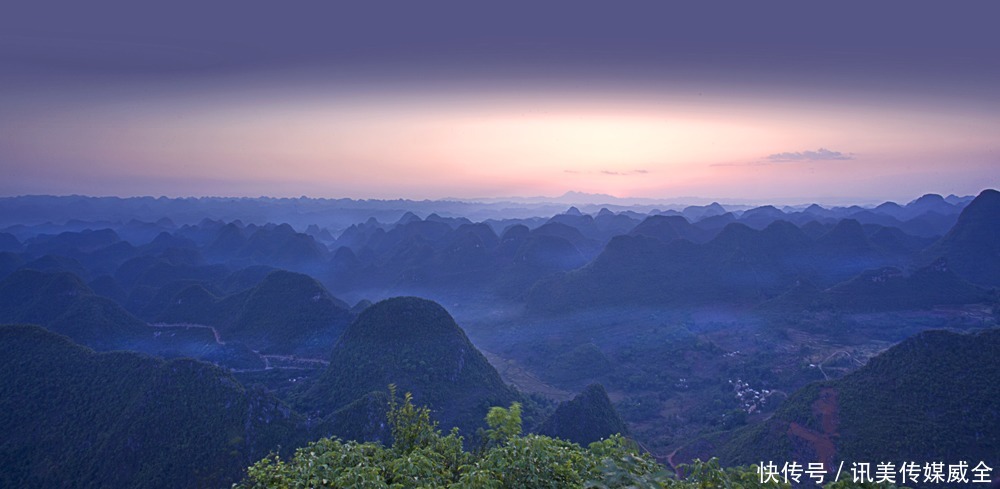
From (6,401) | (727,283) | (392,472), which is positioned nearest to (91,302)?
(6,401)

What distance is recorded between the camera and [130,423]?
29.8 meters

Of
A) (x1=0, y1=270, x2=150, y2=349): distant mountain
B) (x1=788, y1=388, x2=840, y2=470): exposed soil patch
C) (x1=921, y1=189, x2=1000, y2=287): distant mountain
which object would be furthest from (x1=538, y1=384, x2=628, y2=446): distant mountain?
(x1=921, y1=189, x2=1000, y2=287): distant mountain

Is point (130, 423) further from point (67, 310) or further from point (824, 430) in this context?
point (67, 310)

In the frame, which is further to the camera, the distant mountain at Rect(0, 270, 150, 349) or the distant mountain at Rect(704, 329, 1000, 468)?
the distant mountain at Rect(0, 270, 150, 349)

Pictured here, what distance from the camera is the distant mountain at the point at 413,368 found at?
1543 inches

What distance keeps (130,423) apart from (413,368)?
769 inches

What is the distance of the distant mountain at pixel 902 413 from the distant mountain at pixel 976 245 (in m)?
68.0

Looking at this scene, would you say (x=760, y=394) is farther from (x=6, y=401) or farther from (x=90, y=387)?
(x=6, y=401)

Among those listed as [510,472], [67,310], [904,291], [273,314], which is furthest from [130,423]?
[904,291]

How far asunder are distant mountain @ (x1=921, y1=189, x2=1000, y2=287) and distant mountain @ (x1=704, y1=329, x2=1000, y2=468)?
68.0 metres

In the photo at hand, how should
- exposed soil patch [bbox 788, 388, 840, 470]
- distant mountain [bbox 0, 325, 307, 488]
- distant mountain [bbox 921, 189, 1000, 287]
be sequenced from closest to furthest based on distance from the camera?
distant mountain [bbox 0, 325, 307, 488] < exposed soil patch [bbox 788, 388, 840, 470] < distant mountain [bbox 921, 189, 1000, 287]

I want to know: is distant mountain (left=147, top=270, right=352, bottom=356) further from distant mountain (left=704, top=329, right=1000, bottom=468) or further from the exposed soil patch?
the exposed soil patch

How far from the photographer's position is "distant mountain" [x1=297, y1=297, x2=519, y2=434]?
39188mm

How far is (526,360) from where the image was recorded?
64.0 m
